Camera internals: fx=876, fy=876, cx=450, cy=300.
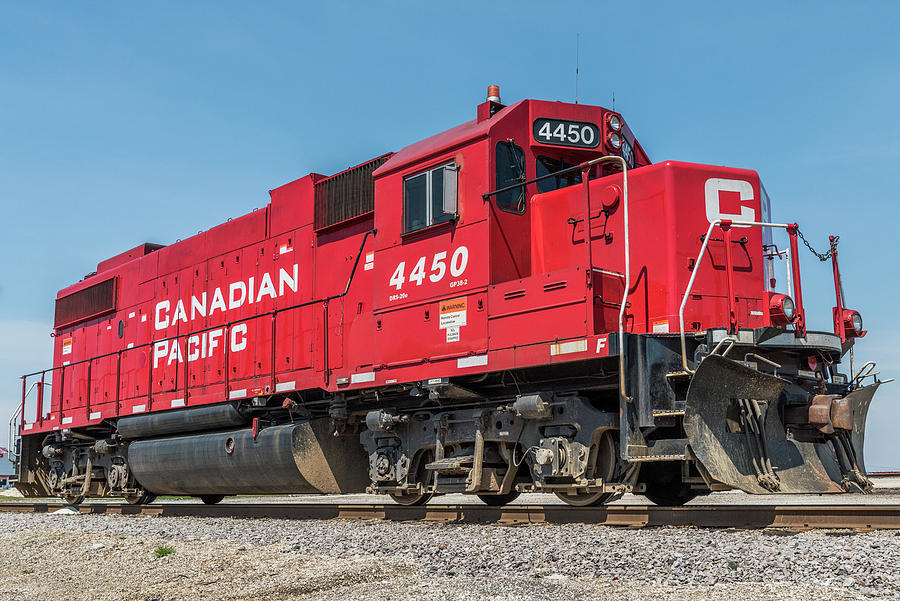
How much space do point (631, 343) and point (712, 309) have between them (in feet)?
3.34

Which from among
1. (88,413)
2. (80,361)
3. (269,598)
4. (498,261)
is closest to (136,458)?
(88,413)

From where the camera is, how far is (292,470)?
10.2 meters

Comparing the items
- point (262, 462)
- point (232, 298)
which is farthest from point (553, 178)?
point (232, 298)

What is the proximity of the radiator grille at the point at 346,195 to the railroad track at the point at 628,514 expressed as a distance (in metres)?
3.44

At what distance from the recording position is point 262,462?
10648 millimetres

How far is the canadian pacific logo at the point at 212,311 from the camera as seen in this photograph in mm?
11748

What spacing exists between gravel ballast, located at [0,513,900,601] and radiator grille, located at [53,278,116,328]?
24.7 ft

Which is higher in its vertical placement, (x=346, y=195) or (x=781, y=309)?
(x=346, y=195)

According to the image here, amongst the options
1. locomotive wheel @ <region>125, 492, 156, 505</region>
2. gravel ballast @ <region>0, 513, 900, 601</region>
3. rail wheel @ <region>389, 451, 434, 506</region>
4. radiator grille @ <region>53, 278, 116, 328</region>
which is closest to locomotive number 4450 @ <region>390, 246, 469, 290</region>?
rail wheel @ <region>389, 451, 434, 506</region>

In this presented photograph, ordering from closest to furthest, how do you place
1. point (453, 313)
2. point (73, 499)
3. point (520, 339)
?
point (520, 339) < point (453, 313) < point (73, 499)

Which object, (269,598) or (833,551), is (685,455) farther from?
(269,598)

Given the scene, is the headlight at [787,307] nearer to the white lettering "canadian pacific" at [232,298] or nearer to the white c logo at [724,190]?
the white c logo at [724,190]

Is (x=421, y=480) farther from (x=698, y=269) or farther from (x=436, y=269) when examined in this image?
(x=698, y=269)

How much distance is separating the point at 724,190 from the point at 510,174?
2043 mm
